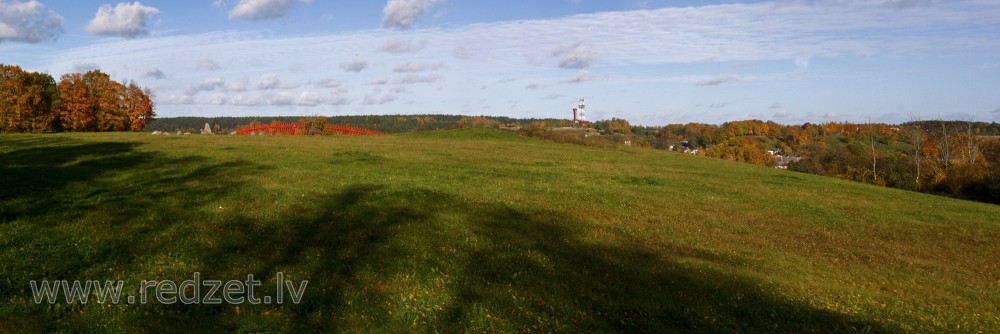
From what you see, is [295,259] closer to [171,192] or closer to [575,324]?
[575,324]

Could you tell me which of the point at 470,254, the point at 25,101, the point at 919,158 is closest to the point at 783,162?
the point at 919,158

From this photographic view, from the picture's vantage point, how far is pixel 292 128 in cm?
6506

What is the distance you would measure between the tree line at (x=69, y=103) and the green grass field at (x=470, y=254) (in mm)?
55215

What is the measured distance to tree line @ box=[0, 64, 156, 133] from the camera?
206ft

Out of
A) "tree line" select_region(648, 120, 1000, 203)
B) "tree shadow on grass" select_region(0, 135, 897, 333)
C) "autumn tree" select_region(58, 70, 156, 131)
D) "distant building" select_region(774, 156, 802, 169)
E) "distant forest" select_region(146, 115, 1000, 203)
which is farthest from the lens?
"distant building" select_region(774, 156, 802, 169)

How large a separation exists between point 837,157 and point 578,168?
237ft

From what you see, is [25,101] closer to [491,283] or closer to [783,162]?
→ [491,283]

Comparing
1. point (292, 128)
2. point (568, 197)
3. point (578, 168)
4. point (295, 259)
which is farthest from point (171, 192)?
point (292, 128)

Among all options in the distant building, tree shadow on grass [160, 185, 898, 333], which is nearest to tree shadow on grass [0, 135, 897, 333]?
tree shadow on grass [160, 185, 898, 333]

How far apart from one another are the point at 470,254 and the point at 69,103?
3155 inches

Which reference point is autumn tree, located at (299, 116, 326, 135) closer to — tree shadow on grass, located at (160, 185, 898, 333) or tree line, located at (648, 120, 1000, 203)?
tree line, located at (648, 120, 1000, 203)

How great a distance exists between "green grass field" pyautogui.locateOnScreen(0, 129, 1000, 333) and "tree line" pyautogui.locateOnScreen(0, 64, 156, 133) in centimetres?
5522

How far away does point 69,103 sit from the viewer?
70.4m

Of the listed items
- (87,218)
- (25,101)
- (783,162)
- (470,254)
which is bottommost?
(783,162)
